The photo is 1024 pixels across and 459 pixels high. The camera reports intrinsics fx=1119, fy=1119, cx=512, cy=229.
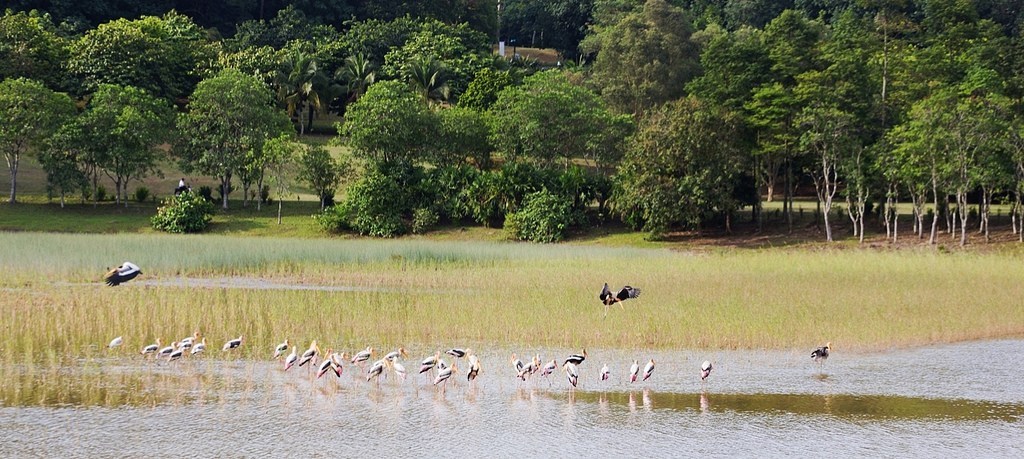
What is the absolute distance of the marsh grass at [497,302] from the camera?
22891 mm

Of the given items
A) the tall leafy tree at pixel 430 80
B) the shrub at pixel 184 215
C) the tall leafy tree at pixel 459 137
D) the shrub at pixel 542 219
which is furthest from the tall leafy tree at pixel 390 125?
the tall leafy tree at pixel 430 80

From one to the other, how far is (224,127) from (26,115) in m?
10.3

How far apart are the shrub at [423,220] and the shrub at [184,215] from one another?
442 inches

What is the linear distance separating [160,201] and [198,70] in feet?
59.6

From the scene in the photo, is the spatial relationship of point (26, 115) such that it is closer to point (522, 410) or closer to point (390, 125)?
point (390, 125)

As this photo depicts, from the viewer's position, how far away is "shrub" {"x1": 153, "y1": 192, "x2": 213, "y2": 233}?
192ft

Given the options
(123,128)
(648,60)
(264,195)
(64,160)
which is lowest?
(264,195)

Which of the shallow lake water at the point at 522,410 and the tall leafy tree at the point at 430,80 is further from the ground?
the tall leafy tree at the point at 430,80

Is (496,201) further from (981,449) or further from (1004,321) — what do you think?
(981,449)

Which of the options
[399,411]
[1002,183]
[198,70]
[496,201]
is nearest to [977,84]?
[1002,183]

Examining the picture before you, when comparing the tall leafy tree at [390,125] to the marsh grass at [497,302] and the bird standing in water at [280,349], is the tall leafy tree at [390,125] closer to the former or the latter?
the marsh grass at [497,302]

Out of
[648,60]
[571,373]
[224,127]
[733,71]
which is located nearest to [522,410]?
[571,373]

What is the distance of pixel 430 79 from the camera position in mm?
84562

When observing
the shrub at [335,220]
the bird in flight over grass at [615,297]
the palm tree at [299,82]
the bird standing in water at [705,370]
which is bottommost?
the bird standing in water at [705,370]
